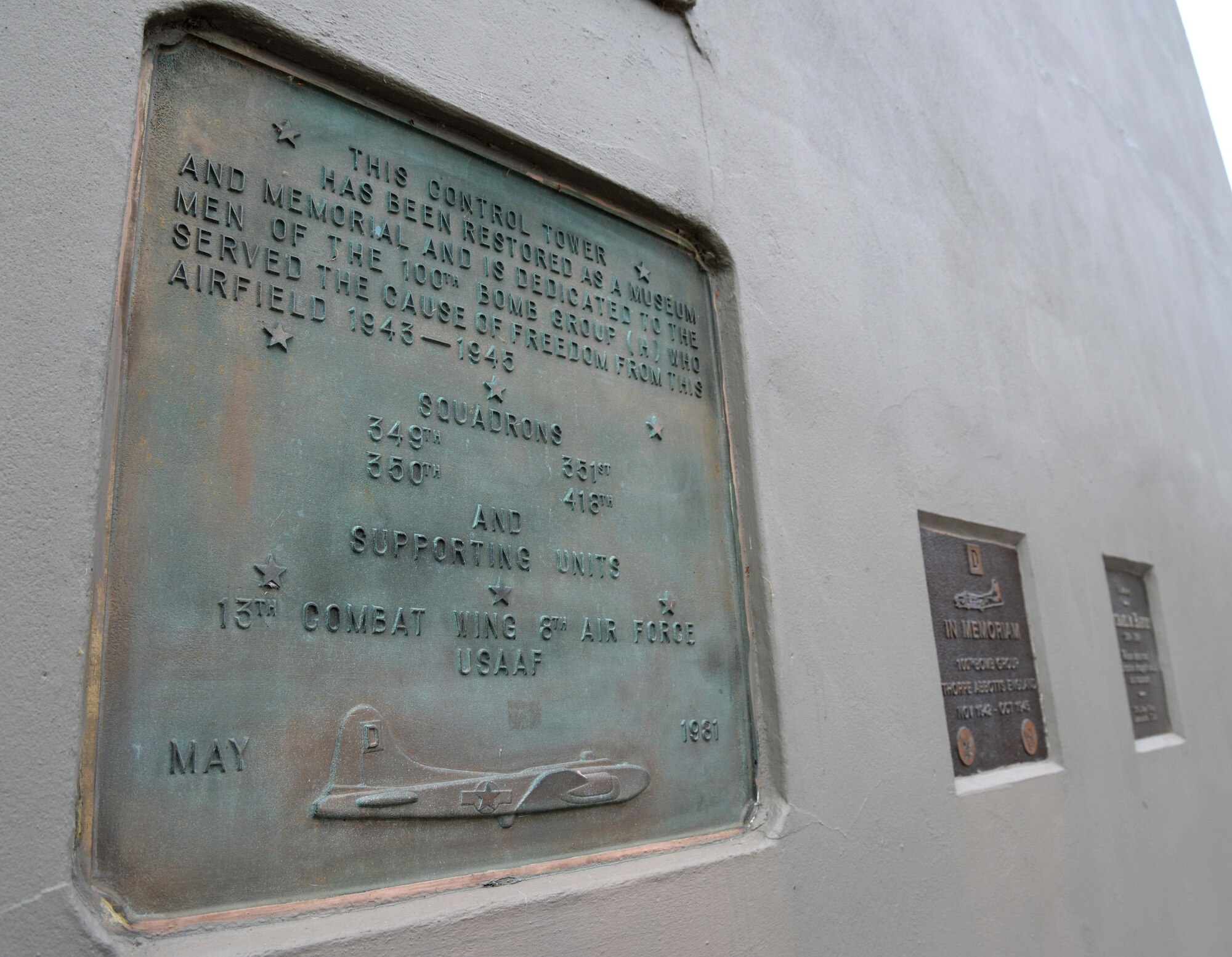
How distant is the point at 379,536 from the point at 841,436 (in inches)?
68.4

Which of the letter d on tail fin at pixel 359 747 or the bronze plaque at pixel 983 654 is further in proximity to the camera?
the bronze plaque at pixel 983 654

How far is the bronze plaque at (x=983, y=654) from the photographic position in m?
3.39

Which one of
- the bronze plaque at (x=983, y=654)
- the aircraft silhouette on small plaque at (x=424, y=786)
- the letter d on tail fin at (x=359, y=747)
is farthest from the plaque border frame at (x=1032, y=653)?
the letter d on tail fin at (x=359, y=747)

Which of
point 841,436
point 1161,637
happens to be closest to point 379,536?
point 841,436

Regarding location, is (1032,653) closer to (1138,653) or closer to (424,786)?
(1138,653)

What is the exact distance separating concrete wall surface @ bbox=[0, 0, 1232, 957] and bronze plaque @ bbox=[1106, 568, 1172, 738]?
156 mm

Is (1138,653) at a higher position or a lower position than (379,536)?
lower

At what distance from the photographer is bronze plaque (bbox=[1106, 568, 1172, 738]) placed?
4.54 metres

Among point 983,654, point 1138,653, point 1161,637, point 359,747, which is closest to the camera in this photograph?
point 359,747

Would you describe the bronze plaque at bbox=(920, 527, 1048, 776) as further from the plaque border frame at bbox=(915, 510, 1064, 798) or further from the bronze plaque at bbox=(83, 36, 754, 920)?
the bronze plaque at bbox=(83, 36, 754, 920)

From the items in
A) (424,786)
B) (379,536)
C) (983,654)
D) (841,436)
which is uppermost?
(841,436)

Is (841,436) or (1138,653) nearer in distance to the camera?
(841,436)

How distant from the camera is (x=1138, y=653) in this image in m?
4.69

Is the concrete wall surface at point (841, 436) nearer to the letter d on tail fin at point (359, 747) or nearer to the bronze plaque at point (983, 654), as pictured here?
the bronze plaque at point (983, 654)
